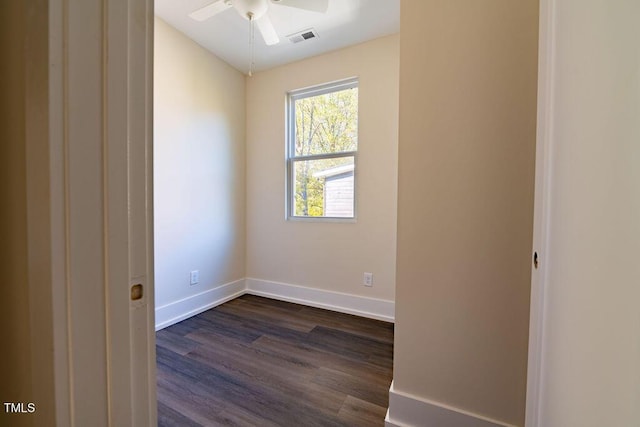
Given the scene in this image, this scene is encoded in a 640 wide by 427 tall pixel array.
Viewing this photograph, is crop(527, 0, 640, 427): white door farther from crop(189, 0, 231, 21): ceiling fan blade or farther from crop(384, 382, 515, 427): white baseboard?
crop(189, 0, 231, 21): ceiling fan blade

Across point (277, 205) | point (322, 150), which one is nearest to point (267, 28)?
point (322, 150)

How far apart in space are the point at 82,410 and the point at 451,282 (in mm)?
1197

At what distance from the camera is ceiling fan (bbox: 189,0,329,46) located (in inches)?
68.0

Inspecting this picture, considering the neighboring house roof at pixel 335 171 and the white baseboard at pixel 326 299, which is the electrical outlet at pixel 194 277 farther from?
the neighboring house roof at pixel 335 171

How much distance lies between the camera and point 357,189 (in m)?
2.54

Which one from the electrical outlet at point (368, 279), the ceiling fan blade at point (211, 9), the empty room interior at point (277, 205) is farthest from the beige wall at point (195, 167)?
the electrical outlet at point (368, 279)

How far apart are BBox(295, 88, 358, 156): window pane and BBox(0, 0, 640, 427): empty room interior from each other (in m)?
0.02

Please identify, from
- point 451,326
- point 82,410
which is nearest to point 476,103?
point 451,326

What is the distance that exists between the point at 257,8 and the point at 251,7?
41 millimetres

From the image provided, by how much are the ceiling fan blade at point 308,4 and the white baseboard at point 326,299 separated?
2528mm

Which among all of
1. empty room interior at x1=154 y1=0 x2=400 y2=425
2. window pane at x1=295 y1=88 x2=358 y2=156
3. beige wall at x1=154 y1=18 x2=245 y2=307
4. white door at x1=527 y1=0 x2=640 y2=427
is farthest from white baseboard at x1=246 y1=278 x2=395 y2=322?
white door at x1=527 y1=0 x2=640 y2=427

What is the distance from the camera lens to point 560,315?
2.22ft

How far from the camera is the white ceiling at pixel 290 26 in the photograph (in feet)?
6.57

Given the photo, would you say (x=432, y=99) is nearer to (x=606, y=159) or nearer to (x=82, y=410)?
(x=606, y=159)
